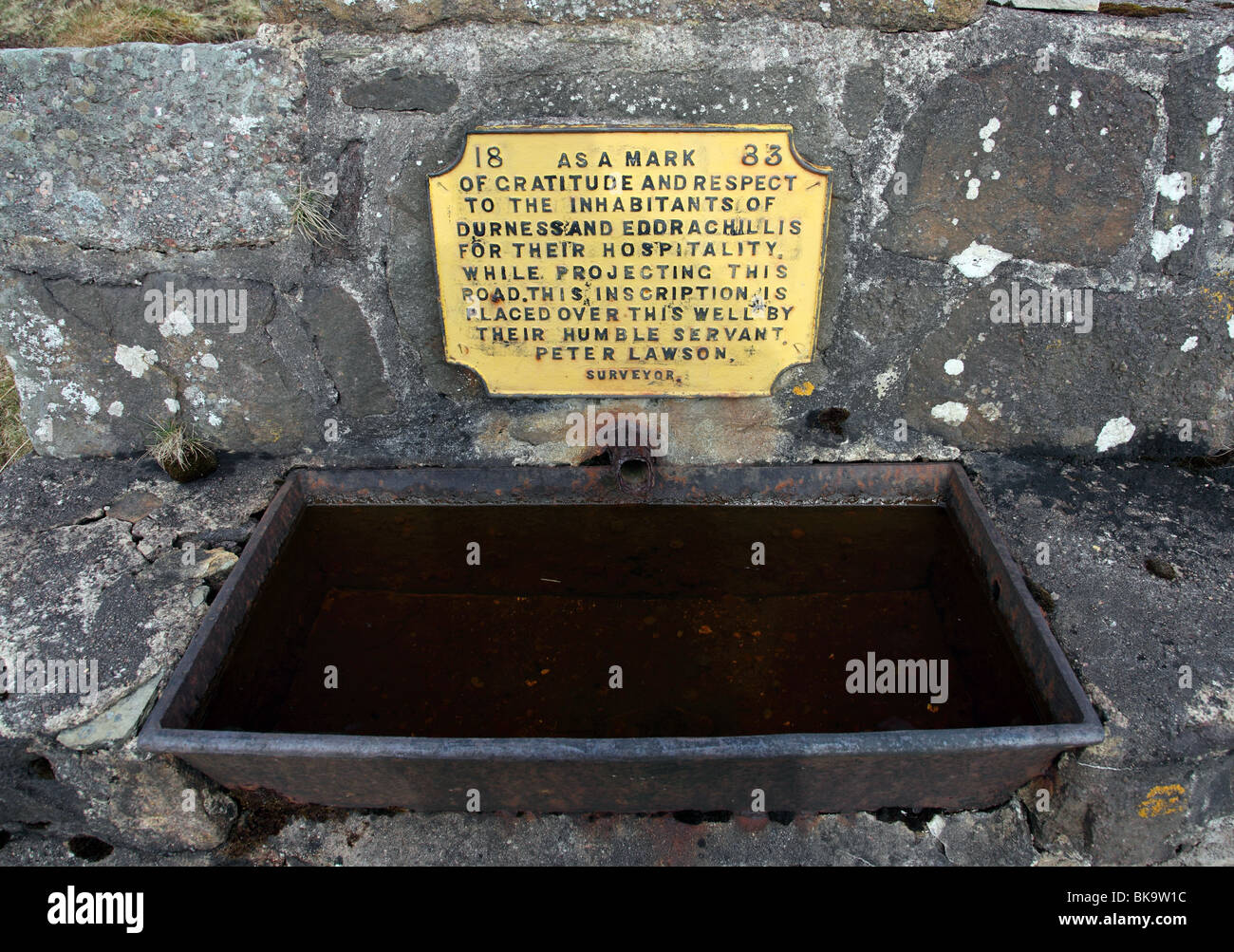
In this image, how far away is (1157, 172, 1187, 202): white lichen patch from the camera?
173cm

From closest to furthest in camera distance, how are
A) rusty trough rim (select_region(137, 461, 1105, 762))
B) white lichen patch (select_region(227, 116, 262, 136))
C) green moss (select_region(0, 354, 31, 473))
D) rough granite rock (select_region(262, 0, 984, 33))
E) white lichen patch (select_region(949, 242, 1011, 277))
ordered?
1. rusty trough rim (select_region(137, 461, 1105, 762))
2. rough granite rock (select_region(262, 0, 984, 33))
3. white lichen patch (select_region(227, 116, 262, 136))
4. white lichen patch (select_region(949, 242, 1011, 277))
5. green moss (select_region(0, 354, 31, 473))

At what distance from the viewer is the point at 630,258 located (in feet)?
5.98

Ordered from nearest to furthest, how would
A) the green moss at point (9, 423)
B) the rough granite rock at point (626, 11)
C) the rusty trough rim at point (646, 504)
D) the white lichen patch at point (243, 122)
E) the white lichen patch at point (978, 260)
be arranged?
the rusty trough rim at point (646, 504) < the rough granite rock at point (626, 11) < the white lichen patch at point (243, 122) < the white lichen patch at point (978, 260) < the green moss at point (9, 423)

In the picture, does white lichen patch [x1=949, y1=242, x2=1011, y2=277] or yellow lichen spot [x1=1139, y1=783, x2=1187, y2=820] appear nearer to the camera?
yellow lichen spot [x1=1139, y1=783, x2=1187, y2=820]

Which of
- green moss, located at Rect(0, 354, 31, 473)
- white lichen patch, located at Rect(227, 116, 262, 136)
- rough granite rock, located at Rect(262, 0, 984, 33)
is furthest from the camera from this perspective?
green moss, located at Rect(0, 354, 31, 473)

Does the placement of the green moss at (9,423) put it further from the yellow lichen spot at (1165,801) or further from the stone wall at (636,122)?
the yellow lichen spot at (1165,801)

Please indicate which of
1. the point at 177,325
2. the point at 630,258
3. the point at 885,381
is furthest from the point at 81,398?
the point at 885,381

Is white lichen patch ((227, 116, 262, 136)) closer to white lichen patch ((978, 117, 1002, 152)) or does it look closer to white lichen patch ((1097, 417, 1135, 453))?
white lichen patch ((978, 117, 1002, 152))

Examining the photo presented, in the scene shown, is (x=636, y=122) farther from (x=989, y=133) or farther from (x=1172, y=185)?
(x=1172, y=185)

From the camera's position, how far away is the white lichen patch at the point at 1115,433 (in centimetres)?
201

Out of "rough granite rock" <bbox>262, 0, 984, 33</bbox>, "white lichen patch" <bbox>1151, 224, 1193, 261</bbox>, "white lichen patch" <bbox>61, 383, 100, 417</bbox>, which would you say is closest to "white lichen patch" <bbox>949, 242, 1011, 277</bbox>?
"white lichen patch" <bbox>1151, 224, 1193, 261</bbox>

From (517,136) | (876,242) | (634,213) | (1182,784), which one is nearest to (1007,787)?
(1182,784)

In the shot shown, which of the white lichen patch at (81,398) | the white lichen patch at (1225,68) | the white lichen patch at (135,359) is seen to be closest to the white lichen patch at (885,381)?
the white lichen patch at (1225,68)

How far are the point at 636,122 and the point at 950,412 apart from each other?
3.75 feet
